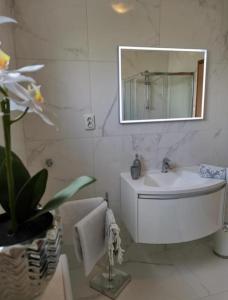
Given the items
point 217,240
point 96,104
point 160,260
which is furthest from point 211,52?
point 160,260

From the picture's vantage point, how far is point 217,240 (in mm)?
2068

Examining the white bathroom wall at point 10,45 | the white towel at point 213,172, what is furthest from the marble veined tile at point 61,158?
the white towel at point 213,172

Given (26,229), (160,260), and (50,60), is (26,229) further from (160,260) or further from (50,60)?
(160,260)

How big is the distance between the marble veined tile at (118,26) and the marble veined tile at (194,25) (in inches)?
3.9

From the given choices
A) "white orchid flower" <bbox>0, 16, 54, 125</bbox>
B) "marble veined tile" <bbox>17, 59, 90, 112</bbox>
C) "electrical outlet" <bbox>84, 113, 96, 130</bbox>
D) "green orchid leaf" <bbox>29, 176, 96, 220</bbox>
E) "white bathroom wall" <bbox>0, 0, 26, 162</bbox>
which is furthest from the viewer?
"electrical outlet" <bbox>84, 113, 96, 130</bbox>

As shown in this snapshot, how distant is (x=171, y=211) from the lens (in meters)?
1.60

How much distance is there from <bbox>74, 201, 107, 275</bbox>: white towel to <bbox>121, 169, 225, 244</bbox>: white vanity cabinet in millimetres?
263

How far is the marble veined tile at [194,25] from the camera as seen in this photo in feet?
5.88

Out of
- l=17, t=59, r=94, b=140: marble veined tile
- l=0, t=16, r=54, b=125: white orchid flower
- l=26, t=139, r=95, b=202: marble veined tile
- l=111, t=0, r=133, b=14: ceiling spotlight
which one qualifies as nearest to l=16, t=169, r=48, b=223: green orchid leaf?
l=0, t=16, r=54, b=125: white orchid flower

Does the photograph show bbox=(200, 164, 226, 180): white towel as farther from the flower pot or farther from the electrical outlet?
the flower pot

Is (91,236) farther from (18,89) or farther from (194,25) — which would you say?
(194,25)

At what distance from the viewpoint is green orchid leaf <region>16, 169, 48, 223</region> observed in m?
0.64

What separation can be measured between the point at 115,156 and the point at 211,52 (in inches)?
47.0

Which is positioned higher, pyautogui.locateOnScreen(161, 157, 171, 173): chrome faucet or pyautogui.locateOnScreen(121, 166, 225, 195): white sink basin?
pyautogui.locateOnScreen(161, 157, 171, 173): chrome faucet
